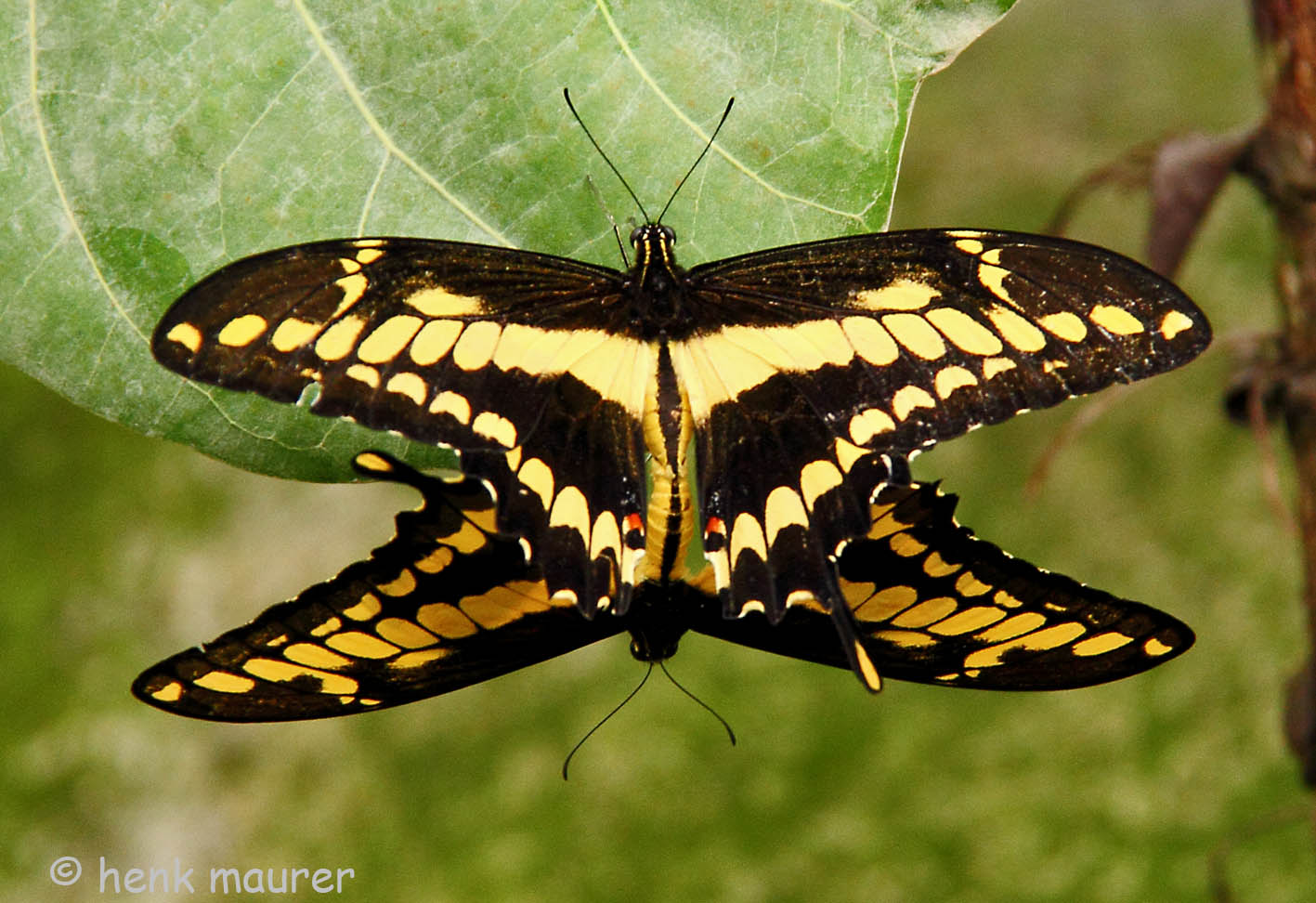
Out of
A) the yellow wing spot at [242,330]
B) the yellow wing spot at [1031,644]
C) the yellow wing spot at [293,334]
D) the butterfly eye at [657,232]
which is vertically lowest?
the yellow wing spot at [1031,644]

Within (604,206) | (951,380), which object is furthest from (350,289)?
(951,380)

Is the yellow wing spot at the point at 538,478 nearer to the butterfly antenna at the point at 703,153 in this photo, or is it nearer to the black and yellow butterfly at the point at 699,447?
the black and yellow butterfly at the point at 699,447

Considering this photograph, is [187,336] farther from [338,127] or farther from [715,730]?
[715,730]

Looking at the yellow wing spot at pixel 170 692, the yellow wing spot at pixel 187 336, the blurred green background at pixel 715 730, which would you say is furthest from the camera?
the blurred green background at pixel 715 730

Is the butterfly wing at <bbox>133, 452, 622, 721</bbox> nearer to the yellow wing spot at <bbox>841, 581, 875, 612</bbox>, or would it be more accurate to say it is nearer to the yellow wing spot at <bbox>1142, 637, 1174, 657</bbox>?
the yellow wing spot at <bbox>841, 581, 875, 612</bbox>

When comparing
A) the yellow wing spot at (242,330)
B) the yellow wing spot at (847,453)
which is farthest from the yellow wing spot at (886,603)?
the yellow wing spot at (242,330)

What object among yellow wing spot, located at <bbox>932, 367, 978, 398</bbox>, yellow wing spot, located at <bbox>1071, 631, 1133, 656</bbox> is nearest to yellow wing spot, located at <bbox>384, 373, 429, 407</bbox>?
yellow wing spot, located at <bbox>932, 367, 978, 398</bbox>

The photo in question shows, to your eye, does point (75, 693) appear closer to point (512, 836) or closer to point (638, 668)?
point (512, 836)
